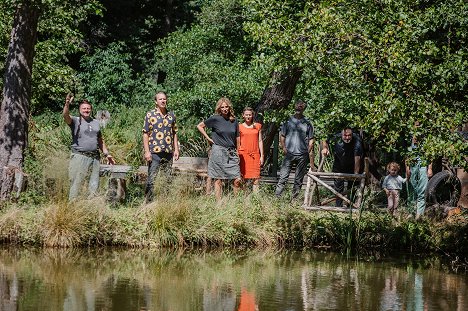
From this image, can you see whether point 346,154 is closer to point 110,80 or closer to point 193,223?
point 193,223

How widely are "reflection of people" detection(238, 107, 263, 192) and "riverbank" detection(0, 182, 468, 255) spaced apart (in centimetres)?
81

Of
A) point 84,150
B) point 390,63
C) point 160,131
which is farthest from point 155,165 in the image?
point 390,63

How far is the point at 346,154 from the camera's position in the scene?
1559cm

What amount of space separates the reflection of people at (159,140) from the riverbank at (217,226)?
0.58 m

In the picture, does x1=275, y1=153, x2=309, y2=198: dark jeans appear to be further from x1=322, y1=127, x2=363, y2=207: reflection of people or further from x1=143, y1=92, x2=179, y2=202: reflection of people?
x1=143, y1=92, x2=179, y2=202: reflection of people

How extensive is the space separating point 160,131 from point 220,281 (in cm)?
432

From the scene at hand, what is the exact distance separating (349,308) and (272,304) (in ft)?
2.27

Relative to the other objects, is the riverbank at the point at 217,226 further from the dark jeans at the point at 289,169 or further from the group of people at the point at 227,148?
the dark jeans at the point at 289,169

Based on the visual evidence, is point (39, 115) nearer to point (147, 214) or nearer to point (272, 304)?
point (147, 214)

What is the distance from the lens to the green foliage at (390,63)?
11.4 m

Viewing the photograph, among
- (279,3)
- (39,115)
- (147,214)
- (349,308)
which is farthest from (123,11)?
(349,308)

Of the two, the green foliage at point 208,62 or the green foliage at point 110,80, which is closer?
the green foliage at point 208,62

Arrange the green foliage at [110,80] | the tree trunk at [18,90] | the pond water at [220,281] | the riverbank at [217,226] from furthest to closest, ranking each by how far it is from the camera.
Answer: the green foliage at [110,80]
the tree trunk at [18,90]
the riverbank at [217,226]
the pond water at [220,281]

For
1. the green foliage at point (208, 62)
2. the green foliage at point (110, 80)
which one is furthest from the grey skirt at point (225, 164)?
the green foliage at point (110, 80)
